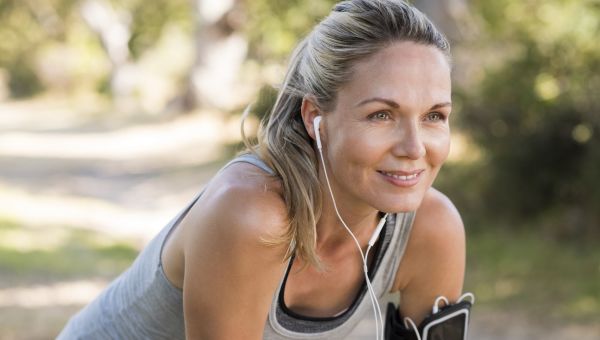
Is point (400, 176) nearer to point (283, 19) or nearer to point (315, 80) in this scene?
point (315, 80)

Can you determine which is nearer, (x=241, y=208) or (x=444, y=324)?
(x=241, y=208)

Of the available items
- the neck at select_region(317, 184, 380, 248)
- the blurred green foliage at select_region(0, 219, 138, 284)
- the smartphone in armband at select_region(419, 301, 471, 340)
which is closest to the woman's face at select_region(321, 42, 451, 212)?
the neck at select_region(317, 184, 380, 248)

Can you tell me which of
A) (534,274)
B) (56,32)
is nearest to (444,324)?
(534,274)

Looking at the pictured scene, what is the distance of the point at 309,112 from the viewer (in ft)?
7.04

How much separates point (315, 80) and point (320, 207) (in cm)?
30

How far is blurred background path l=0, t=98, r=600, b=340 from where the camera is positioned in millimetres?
6711

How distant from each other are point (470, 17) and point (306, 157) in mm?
10024

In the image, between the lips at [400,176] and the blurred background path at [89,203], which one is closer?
the lips at [400,176]

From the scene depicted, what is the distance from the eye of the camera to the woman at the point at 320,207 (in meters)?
1.99

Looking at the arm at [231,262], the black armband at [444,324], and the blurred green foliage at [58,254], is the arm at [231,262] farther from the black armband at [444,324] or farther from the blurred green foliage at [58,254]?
the blurred green foliage at [58,254]

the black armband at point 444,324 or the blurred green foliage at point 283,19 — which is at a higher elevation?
the blurred green foliage at point 283,19

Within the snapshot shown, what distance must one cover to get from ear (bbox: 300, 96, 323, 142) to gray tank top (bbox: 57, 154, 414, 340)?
0.13 meters

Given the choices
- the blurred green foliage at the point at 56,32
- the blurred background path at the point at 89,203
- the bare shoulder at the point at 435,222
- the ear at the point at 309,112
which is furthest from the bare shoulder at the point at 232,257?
the blurred green foliage at the point at 56,32

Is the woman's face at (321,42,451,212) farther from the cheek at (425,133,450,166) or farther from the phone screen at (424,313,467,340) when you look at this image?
the phone screen at (424,313,467,340)
